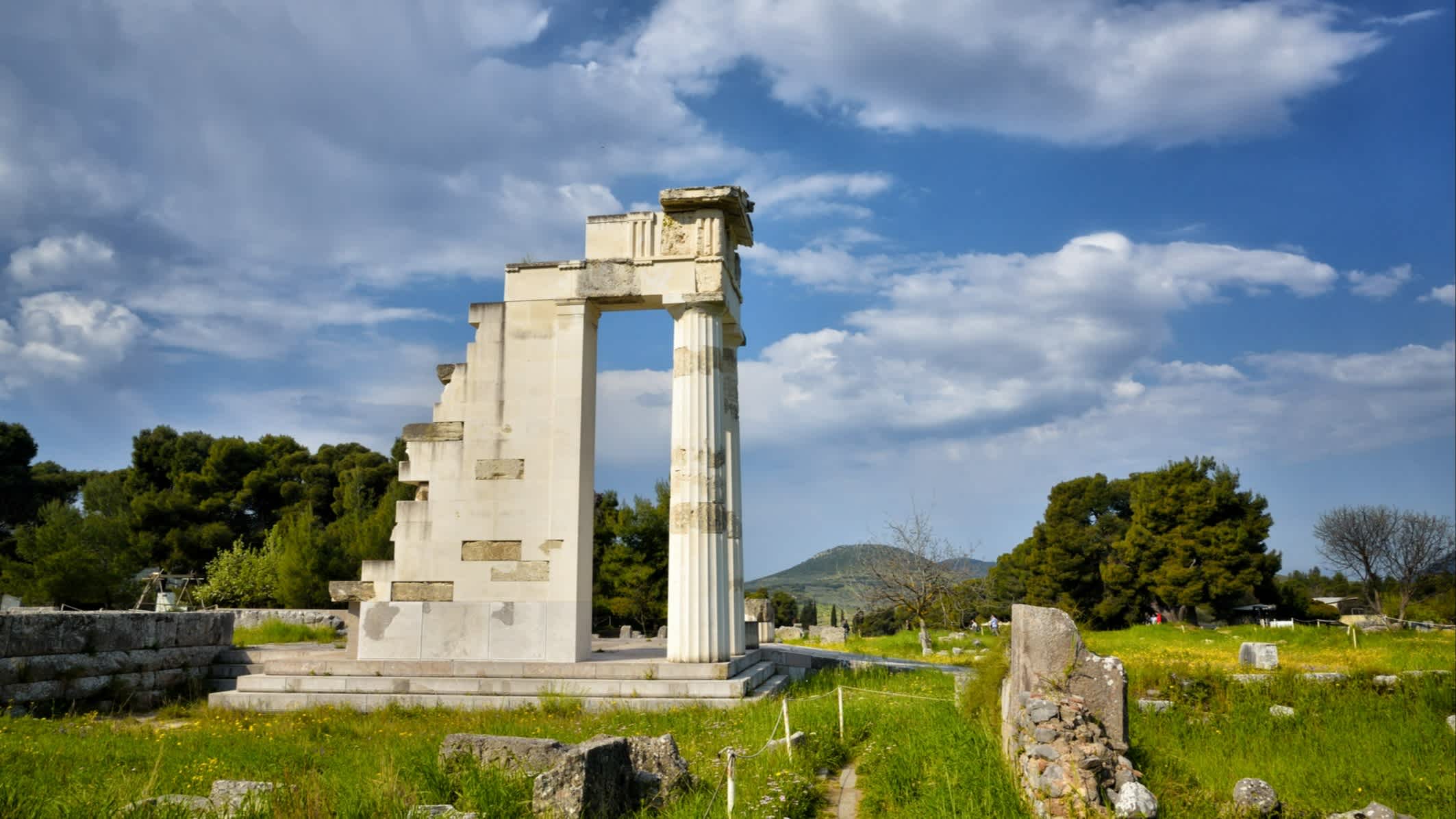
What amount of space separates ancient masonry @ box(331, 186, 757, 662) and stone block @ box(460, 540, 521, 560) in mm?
22

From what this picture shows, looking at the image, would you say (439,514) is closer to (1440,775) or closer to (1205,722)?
(1205,722)

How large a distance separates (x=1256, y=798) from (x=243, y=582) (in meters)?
32.0

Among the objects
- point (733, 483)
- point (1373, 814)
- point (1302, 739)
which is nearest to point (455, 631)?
point (733, 483)

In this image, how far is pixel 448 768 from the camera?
22.2 feet

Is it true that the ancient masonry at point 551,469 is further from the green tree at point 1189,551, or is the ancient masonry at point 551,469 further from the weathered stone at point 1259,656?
the green tree at point 1189,551

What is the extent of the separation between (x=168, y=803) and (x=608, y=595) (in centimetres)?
3091

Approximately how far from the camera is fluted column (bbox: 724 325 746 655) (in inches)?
566

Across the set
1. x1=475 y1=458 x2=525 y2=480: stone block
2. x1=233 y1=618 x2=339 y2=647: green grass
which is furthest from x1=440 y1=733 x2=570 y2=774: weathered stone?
x1=233 y1=618 x2=339 y2=647: green grass

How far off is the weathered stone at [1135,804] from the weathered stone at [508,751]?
3.93 m

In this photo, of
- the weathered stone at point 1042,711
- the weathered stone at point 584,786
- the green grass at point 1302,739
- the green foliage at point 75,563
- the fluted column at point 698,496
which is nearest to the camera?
the weathered stone at point 584,786

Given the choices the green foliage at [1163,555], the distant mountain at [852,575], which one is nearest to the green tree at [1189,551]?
the green foliage at [1163,555]

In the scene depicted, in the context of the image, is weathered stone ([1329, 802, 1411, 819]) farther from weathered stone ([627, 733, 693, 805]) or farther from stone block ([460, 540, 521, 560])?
stone block ([460, 540, 521, 560])

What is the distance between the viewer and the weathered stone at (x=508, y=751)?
6758 mm

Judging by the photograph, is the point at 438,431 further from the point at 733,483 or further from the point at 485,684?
the point at 733,483
